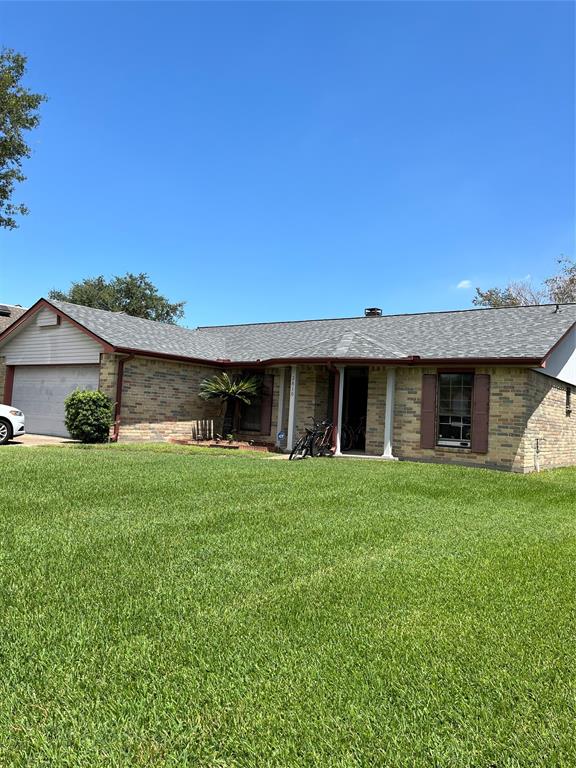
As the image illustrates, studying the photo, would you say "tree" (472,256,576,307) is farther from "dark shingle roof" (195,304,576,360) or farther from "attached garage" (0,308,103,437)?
"attached garage" (0,308,103,437)

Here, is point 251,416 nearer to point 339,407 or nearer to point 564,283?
point 339,407

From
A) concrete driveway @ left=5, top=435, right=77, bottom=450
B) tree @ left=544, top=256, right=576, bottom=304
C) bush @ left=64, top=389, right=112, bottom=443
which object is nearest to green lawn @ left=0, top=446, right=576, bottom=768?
bush @ left=64, top=389, right=112, bottom=443

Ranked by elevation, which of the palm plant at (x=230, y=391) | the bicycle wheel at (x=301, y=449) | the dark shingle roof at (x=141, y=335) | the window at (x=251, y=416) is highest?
the dark shingle roof at (x=141, y=335)

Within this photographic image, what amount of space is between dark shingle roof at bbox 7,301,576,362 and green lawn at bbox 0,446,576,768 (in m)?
7.70

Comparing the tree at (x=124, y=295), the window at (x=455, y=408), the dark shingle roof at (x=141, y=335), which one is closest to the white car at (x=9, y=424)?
the dark shingle roof at (x=141, y=335)

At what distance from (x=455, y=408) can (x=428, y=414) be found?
69 centimetres

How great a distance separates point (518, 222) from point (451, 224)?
96.8 inches

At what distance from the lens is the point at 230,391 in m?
15.7

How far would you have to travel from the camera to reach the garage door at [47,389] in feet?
52.4

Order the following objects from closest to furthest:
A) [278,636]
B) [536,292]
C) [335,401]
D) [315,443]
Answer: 1. [278,636]
2. [315,443]
3. [335,401]
4. [536,292]

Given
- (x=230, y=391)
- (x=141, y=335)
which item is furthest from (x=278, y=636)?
(x=141, y=335)

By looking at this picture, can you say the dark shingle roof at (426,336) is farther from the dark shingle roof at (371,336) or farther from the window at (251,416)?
the window at (251,416)

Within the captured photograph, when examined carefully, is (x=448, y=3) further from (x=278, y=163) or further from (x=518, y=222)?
(x=518, y=222)

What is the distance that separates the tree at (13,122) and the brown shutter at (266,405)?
14634 mm
